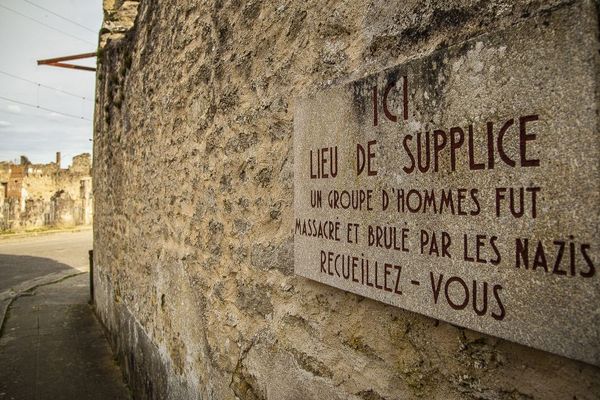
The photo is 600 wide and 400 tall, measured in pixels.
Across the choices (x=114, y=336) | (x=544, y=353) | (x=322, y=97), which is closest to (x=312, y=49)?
(x=322, y=97)

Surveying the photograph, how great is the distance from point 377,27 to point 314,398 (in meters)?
1.38

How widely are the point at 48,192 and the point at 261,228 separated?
3023 centimetres

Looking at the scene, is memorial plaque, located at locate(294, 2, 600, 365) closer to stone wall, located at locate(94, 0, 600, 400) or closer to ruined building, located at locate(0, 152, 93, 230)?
stone wall, located at locate(94, 0, 600, 400)

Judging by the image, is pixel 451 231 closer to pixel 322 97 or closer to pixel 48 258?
pixel 322 97

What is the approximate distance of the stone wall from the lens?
1103 mm

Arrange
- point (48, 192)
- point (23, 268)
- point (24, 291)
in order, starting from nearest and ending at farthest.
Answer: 1. point (24, 291)
2. point (23, 268)
3. point (48, 192)

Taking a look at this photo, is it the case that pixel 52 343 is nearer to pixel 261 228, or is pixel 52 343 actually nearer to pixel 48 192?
pixel 261 228

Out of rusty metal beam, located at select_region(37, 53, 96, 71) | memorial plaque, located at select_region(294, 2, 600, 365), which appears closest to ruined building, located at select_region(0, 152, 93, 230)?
rusty metal beam, located at select_region(37, 53, 96, 71)

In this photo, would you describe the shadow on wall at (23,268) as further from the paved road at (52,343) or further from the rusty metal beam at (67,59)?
the rusty metal beam at (67,59)

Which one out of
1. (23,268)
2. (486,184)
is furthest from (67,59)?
(486,184)

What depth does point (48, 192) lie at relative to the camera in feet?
89.9

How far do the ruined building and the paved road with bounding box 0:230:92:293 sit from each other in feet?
11.7

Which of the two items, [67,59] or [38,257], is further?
[38,257]

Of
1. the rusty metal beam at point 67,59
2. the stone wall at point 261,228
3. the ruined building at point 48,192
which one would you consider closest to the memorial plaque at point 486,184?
the stone wall at point 261,228
